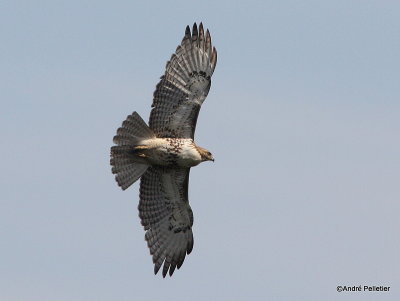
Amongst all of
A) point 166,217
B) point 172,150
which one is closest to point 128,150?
point 172,150

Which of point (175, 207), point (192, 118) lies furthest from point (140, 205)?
point (192, 118)

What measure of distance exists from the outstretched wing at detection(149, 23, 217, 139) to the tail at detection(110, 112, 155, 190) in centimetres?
36

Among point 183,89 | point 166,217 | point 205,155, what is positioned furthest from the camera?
point 166,217

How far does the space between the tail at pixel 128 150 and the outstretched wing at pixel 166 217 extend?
2.29 ft

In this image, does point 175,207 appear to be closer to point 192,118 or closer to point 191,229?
point 191,229

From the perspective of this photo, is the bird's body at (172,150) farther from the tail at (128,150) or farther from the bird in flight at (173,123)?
the tail at (128,150)

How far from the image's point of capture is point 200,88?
21141 mm

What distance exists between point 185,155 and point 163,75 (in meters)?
1.57

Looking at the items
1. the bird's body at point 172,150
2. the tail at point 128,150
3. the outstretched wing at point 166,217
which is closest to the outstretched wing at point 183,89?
the bird's body at point 172,150

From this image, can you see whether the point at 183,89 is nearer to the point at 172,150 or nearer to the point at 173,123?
the point at 173,123

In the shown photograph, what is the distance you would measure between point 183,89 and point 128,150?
1536 millimetres

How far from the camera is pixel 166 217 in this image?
22266mm

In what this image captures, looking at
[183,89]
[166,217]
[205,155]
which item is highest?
[183,89]

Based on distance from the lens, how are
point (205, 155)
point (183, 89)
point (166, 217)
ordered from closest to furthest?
point (205, 155) < point (183, 89) < point (166, 217)
